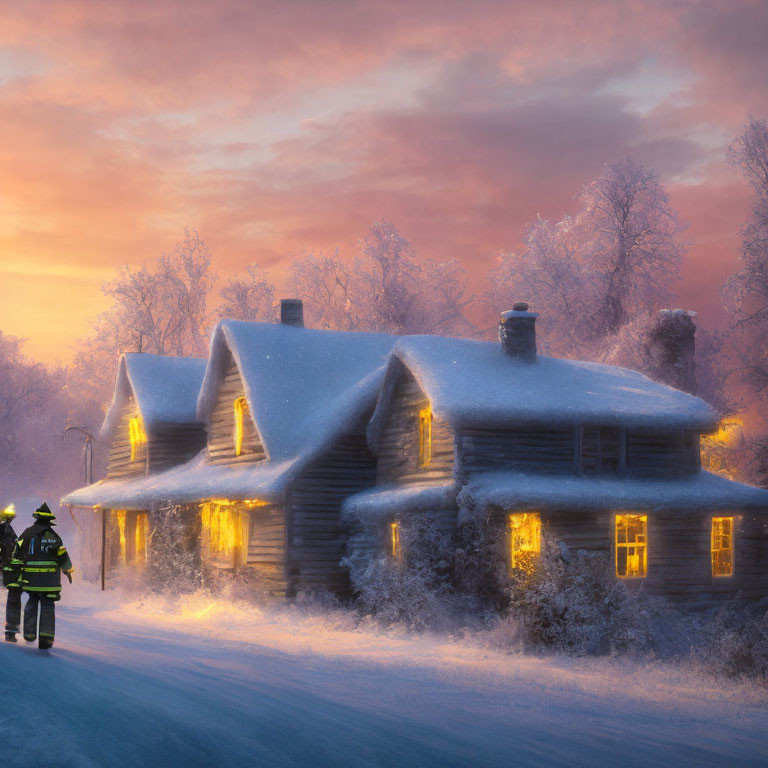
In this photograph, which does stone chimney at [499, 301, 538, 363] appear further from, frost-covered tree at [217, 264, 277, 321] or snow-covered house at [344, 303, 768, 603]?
frost-covered tree at [217, 264, 277, 321]

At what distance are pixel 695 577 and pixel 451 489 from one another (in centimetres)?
724

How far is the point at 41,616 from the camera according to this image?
16.1 metres

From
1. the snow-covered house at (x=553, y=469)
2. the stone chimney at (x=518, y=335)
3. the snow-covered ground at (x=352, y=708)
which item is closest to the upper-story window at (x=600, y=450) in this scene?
the snow-covered house at (x=553, y=469)

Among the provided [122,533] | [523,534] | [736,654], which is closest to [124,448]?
[122,533]

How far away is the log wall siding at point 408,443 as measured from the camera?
25.3m

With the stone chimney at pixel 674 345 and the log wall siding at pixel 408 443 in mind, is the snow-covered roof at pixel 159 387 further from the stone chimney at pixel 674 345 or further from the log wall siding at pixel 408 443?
the stone chimney at pixel 674 345

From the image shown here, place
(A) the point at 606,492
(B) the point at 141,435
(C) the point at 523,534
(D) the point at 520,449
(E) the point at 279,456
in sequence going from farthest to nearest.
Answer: (B) the point at 141,435
(E) the point at 279,456
(D) the point at 520,449
(A) the point at 606,492
(C) the point at 523,534

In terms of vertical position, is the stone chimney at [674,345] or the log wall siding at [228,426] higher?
the stone chimney at [674,345]

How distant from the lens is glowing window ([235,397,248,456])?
3089 centimetres

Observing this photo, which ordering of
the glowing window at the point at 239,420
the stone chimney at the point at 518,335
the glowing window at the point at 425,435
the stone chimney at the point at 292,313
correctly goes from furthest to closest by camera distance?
1. the stone chimney at the point at 292,313
2. the glowing window at the point at 239,420
3. the stone chimney at the point at 518,335
4. the glowing window at the point at 425,435

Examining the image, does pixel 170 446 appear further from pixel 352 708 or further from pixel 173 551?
pixel 352 708

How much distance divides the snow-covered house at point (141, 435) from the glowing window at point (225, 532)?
4304 mm

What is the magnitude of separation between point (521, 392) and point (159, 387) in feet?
52.1

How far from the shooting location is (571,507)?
23.8m
